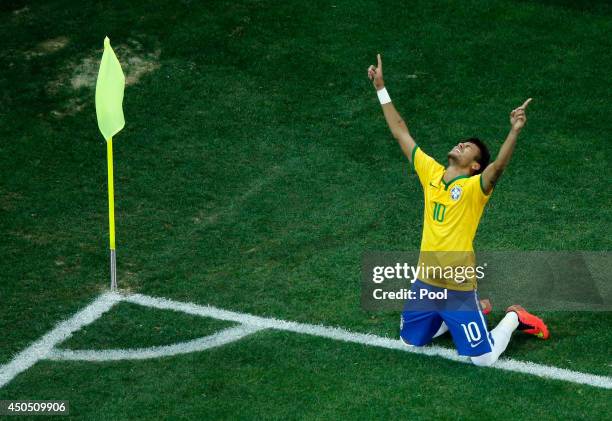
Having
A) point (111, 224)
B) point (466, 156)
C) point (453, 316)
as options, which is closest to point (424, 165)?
point (466, 156)

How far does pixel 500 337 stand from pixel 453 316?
0.47 metres

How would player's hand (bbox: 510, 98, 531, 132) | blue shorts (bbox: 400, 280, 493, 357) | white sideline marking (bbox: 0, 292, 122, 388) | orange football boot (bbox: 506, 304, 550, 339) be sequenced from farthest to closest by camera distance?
orange football boot (bbox: 506, 304, 550, 339)
white sideline marking (bbox: 0, 292, 122, 388)
blue shorts (bbox: 400, 280, 493, 357)
player's hand (bbox: 510, 98, 531, 132)

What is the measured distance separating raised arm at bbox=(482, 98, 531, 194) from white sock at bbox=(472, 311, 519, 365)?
127cm

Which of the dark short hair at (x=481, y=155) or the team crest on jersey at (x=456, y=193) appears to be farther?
the dark short hair at (x=481, y=155)

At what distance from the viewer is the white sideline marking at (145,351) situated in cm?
859

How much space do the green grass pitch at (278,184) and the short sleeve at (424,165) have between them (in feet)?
4.55

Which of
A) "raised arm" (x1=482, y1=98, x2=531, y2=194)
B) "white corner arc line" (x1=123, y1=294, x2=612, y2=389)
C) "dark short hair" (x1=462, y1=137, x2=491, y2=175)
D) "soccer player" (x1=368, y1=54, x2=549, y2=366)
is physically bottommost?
"white corner arc line" (x1=123, y1=294, x2=612, y2=389)

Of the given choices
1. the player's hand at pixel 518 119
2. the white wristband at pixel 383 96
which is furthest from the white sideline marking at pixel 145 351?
the player's hand at pixel 518 119

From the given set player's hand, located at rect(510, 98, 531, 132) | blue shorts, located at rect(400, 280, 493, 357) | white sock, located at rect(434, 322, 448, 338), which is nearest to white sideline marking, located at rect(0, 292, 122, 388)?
blue shorts, located at rect(400, 280, 493, 357)

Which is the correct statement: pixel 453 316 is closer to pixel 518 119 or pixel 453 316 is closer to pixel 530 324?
pixel 530 324

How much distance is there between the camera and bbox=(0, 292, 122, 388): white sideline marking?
27.5 feet

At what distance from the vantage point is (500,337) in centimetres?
846

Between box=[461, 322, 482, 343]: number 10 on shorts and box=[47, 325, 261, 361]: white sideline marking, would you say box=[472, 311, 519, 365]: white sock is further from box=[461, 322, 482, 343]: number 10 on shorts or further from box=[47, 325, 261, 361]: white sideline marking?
box=[47, 325, 261, 361]: white sideline marking

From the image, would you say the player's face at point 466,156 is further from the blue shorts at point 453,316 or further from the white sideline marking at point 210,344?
the white sideline marking at point 210,344
